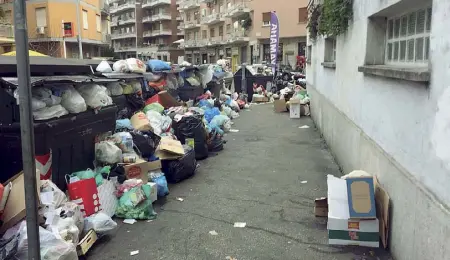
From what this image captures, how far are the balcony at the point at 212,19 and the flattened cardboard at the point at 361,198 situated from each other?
48955mm

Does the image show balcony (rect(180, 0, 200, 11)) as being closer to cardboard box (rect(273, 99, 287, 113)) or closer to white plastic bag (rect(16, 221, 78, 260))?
cardboard box (rect(273, 99, 287, 113))

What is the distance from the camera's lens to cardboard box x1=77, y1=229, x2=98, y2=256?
132 inches

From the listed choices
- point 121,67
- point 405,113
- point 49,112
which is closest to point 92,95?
point 49,112

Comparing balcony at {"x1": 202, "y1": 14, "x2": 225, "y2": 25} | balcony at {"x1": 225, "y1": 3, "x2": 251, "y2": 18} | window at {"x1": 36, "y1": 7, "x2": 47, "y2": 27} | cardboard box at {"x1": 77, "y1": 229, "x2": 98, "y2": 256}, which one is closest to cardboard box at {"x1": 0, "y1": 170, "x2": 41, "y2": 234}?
cardboard box at {"x1": 77, "y1": 229, "x2": 98, "y2": 256}

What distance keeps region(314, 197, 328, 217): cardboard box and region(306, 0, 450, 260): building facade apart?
0.60 meters

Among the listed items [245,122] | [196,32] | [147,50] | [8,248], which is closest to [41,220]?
[8,248]

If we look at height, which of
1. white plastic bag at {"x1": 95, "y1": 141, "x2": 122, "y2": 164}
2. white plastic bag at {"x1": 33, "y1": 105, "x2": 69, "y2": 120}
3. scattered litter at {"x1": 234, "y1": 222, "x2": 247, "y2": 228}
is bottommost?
scattered litter at {"x1": 234, "y1": 222, "x2": 247, "y2": 228}

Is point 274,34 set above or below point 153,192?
above

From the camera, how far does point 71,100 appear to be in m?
4.30

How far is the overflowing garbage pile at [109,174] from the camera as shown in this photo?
3125 mm

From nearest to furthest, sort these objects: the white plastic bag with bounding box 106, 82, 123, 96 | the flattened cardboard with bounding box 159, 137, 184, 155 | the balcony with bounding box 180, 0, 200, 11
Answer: the flattened cardboard with bounding box 159, 137, 184, 155 → the white plastic bag with bounding box 106, 82, 123, 96 → the balcony with bounding box 180, 0, 200, 11

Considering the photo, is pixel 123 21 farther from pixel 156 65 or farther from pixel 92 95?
pixel 92 95

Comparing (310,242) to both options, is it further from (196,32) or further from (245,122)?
(196,32)

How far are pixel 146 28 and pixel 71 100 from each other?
239 ft
